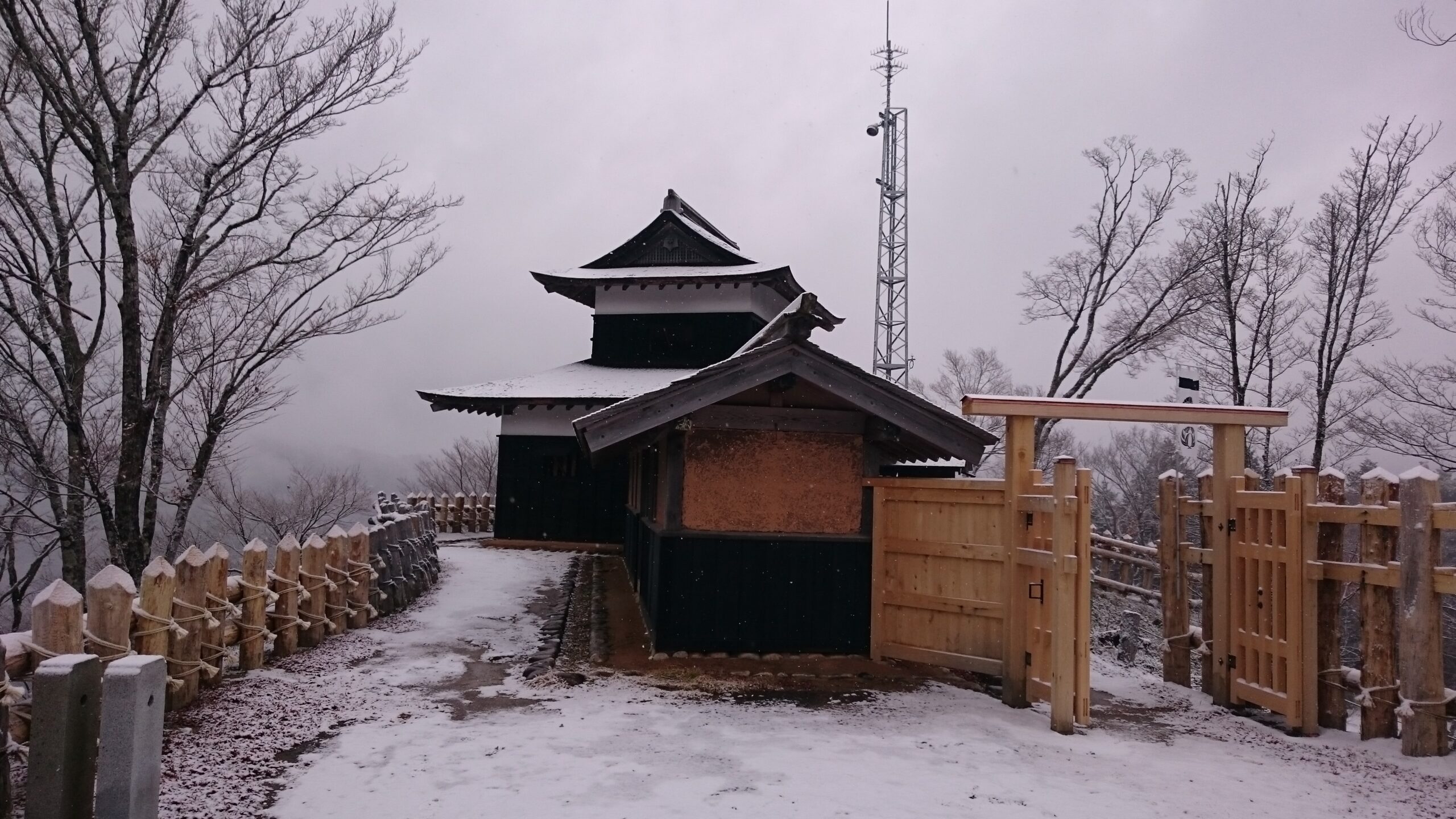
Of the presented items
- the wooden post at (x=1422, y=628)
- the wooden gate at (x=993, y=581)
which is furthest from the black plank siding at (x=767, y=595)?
the wooden post at (x=1422, y=628)

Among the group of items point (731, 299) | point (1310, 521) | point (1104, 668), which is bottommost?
point (1104, 668)

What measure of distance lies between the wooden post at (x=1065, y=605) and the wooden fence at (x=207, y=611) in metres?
5.66

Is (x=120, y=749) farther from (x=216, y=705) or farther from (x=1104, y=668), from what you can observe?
(x=1104, y=668)

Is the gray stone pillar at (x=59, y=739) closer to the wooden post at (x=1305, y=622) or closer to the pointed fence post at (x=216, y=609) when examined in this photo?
the pointed fence post at (x=216, y=609)

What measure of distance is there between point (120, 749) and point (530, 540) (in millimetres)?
16689

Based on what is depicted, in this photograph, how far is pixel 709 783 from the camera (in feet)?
16.7

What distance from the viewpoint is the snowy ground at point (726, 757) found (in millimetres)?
4812

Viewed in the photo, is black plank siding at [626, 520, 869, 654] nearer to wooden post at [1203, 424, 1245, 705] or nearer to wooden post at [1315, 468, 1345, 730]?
wooden post at [1203, 424, 1245, 705]

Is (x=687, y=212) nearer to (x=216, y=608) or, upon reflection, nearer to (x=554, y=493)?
(x=554, y=493)

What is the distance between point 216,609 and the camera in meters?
6.86

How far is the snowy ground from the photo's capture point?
4.81 metres

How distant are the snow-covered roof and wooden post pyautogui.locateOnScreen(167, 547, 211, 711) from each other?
11674mm

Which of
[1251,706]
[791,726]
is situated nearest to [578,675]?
[791,726]

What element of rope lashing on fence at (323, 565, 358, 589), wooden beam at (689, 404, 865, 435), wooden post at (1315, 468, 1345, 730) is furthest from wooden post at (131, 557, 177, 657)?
wooden post at (1315, 468, 1345, 730)
